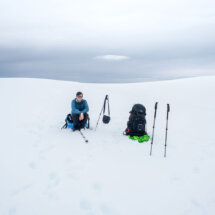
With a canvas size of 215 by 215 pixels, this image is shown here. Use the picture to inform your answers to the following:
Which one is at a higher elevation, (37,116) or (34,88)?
(34,88)

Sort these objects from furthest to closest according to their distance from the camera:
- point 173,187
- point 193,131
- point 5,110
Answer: point 5,110 < point 193,131 < point 173,187

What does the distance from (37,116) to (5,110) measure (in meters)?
2.60

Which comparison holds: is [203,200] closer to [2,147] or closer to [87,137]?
[87,137]

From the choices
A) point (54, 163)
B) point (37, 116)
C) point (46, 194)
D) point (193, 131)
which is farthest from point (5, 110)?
point (193, 131)

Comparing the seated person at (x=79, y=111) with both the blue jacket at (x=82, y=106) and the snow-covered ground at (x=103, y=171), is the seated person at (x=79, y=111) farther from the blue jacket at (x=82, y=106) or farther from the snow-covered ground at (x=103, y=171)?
the snow-covered ground at (x=103, y=171)

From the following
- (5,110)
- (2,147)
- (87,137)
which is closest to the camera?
(2,147)

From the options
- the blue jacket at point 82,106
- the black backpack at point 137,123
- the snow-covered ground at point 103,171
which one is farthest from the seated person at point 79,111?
the black backpack at point 137,123

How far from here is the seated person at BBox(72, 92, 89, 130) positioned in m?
7.42

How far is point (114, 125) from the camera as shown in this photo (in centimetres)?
901

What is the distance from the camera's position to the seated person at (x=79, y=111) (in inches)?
292

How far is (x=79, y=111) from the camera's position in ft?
24.6

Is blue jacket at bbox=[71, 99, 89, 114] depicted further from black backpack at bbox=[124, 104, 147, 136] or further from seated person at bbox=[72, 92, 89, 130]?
black backpack at bbox=[124, 104, 147, 136]

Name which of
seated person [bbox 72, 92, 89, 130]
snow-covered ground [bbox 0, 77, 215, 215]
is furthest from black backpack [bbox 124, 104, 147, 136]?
seated person [bbox 72, 92, 89, 130]

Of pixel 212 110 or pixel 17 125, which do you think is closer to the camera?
pixel 17 125
